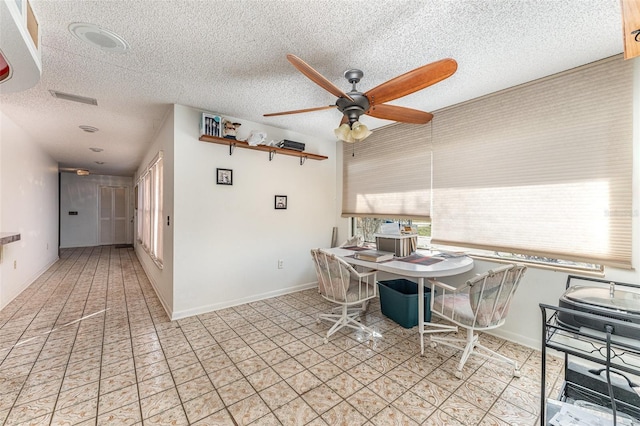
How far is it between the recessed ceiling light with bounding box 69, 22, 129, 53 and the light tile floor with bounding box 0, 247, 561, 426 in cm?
243

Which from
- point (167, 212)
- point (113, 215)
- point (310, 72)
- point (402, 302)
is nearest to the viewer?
point (310, 72)

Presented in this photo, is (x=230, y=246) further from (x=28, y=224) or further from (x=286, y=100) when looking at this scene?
(x=28, y=224)

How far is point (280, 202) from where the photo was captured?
12.9ft

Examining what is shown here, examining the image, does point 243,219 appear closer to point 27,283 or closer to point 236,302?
point 236,302

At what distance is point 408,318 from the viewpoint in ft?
9.24

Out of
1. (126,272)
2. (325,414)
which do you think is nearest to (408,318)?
(325,414)

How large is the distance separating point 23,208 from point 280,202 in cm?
396

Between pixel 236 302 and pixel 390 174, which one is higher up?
pixel 390 174

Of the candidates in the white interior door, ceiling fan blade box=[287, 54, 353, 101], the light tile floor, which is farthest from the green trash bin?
the white interior door

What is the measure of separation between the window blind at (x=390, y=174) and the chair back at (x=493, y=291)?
1414 millimetres

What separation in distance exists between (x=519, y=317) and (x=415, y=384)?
54.1 inches

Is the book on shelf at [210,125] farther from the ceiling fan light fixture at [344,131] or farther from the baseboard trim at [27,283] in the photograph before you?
the baseboard trim at [27,283]

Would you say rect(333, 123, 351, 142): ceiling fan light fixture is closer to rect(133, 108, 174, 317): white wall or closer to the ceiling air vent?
rect(133, 108, 174, 317): white wall

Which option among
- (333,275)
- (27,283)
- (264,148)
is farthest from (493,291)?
(27,283)
